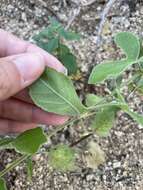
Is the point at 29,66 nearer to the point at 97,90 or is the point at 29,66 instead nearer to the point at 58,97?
the point at 58,97

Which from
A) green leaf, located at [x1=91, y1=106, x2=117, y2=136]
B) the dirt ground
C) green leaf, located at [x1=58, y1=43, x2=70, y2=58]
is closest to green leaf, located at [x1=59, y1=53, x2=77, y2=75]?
green leaf, located at [x1=58, y1=43, x2=70, y2=58]

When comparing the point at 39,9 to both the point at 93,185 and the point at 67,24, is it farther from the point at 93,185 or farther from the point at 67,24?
the point at 93,185

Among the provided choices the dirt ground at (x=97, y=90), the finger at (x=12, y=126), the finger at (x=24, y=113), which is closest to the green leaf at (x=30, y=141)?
the finger at (x=24, y=113)

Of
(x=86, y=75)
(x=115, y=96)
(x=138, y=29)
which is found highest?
(x=138, y=29)

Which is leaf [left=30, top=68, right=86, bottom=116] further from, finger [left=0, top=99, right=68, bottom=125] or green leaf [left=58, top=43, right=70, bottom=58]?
green leaf [left=58, top=43, right=70, bottom=58]

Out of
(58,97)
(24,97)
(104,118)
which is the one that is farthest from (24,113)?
(58,97)

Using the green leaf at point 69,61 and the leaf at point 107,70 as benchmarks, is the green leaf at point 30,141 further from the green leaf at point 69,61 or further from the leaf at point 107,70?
the green leaf at point 69,61

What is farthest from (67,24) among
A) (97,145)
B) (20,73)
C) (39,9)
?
(20,73)
